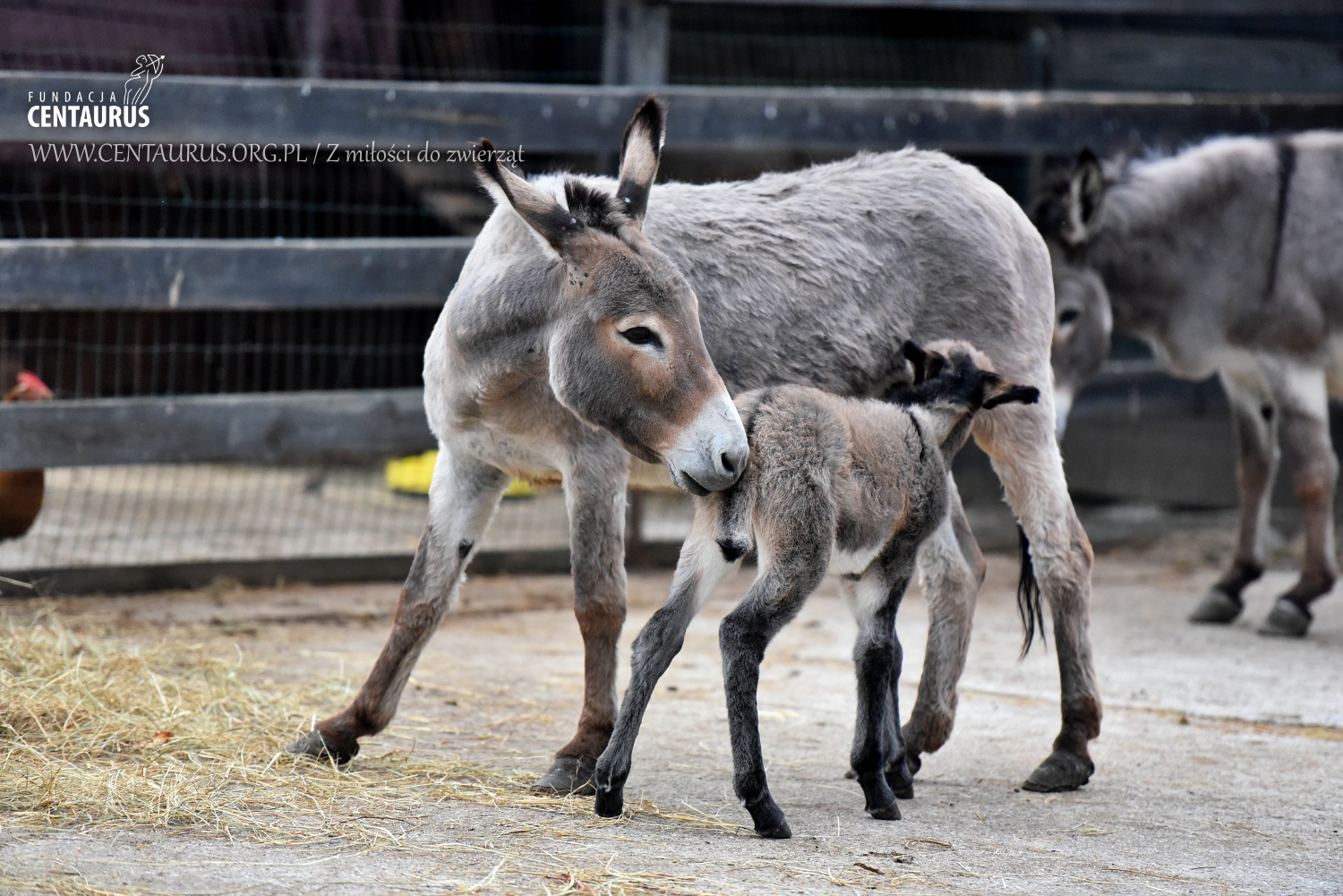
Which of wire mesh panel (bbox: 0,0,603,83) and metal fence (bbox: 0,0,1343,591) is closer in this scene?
metal fence (bbox: 0,0,1343,591)

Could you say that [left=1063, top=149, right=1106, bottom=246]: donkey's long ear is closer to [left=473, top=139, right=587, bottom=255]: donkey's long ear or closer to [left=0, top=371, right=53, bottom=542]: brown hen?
[left=473, top=139, right=587, bottom=255]: donkey's long ear

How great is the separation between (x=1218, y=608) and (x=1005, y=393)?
3.32m

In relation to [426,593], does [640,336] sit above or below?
above

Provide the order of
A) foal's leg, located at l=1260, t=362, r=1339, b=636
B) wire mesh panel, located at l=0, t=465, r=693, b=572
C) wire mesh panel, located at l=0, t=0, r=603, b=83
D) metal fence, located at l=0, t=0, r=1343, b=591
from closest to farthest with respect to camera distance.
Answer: metal fence, located at l=0, t=0, r=1343, b=591 → foal's leg, located at l=1260, t=362, r=1339, b=636 → wire mesh panel, located at l=0, t=465, r=693, b=572 → wire mesh panel, located at l=0, t=0, r=603, b=83

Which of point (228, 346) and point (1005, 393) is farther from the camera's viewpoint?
point (228, 346)

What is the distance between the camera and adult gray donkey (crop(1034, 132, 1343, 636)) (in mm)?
6066

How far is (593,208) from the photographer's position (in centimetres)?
339

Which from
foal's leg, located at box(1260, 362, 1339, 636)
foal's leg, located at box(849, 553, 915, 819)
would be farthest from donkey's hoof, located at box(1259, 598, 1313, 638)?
foal's leg, located at box(849, 553, 915, 819)

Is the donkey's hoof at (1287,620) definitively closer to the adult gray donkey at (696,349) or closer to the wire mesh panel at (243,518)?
the adult gray donkey at (696,349)

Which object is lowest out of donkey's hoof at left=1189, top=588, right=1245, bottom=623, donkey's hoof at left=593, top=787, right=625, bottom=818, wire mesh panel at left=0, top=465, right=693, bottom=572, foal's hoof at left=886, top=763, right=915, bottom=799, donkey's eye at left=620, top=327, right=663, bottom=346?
wire mesh panel at left=0, top=465, right=693, bottom=572

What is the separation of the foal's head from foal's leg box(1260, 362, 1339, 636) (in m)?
3.84

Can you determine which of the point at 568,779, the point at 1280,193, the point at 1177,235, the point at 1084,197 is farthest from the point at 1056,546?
the point at 1280,193

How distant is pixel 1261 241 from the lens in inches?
248

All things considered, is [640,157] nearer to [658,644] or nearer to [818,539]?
[818,539]
